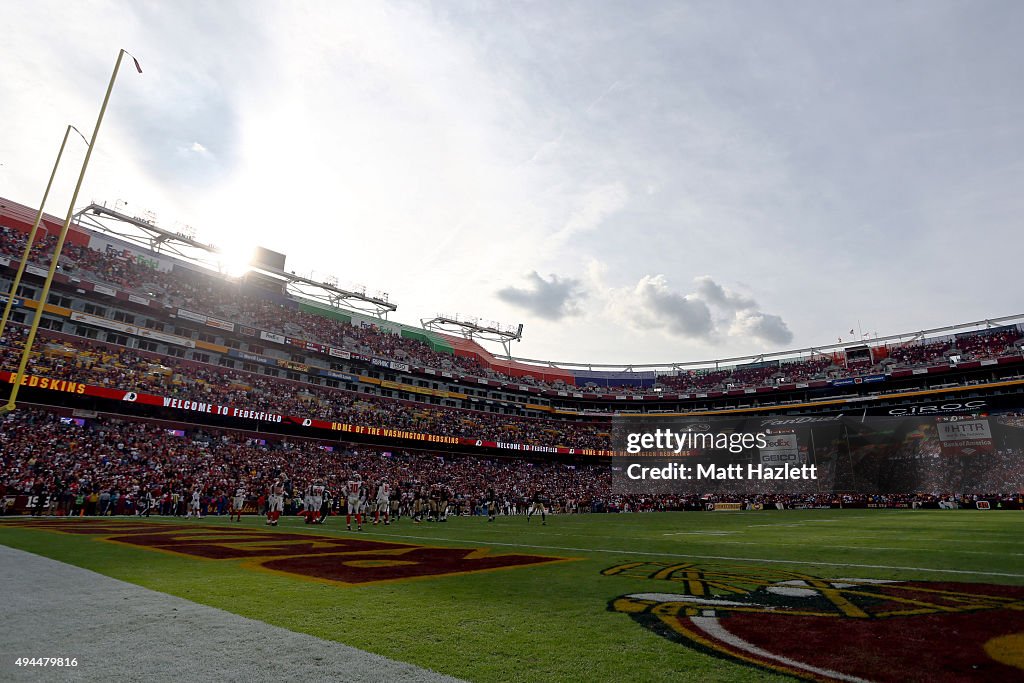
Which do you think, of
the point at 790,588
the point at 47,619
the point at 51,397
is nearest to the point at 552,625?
the point at 790,588

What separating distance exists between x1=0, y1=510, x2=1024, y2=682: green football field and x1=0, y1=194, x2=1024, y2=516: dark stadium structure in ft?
84.5

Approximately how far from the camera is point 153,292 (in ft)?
153

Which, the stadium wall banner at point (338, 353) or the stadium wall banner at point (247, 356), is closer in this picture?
the stadium wall banner at point (247, 356)

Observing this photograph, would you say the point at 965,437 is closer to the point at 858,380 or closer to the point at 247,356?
the point at 858,380

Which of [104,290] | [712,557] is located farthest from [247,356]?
[712,557]

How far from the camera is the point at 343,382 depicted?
192 ft

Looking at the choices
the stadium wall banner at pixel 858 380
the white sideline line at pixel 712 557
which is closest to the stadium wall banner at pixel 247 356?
the white sideline line at pixel 712 557

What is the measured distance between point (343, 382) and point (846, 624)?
57951mm

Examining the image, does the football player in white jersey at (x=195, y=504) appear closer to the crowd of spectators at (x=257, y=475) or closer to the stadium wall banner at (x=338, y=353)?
the crowd of spectators at (x=257, y=475)

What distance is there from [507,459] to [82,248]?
156 feet

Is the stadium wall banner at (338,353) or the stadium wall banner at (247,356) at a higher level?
the stadium wall banner at (338,353)

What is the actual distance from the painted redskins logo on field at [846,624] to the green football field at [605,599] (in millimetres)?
26

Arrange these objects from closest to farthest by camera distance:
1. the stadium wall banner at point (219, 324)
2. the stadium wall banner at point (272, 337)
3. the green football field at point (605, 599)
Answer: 1. the green football field at point (605, 599)
2. the stadium wall banner at point (219, 324)
3. the stadium wall banner at point (272, 337)

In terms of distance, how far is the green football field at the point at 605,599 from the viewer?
4.12 meters
